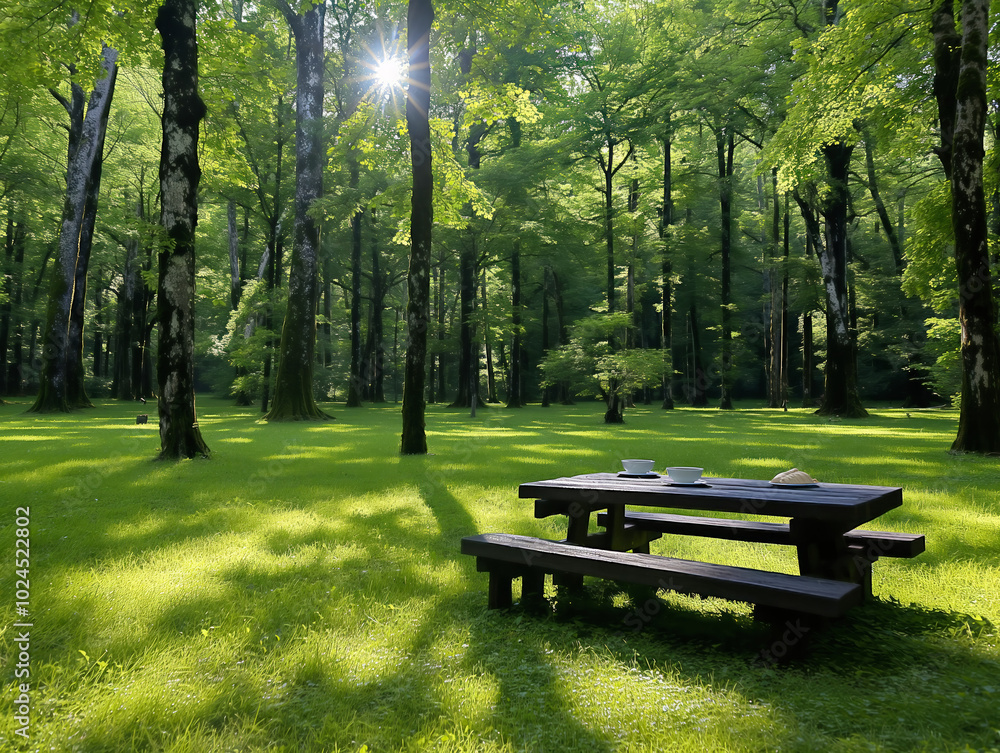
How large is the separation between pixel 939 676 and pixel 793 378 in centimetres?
5208

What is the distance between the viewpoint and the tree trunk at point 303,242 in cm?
1888

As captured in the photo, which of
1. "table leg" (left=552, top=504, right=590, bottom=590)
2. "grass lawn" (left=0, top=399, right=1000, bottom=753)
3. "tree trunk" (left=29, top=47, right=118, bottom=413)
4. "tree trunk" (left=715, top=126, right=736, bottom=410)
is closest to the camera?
"grass lawn" (left=0, top=399, right=1000, bottom=753)

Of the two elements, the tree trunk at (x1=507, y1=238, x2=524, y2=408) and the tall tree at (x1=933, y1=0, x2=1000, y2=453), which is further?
the tree trunk at (x1=507, y1=238, x2=524, y2=408)

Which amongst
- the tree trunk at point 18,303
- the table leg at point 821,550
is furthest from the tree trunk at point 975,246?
the tree trunk at point 18,303

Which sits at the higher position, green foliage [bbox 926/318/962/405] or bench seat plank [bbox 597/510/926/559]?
green foliage [bbox 926/318/962/405]

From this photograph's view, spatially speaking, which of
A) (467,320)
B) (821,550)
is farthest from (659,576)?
(467,320)

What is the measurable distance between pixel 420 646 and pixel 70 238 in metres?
25.2

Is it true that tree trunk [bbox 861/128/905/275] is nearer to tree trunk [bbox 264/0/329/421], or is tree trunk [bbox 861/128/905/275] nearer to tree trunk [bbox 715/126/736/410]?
tree trunk [bbox 715/126/736/410]

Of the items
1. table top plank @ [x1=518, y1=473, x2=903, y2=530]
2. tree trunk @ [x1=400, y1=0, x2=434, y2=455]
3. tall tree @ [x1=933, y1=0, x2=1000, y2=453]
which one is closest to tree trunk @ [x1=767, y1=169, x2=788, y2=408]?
tall tree @ [x1=933, y1=0, x2=1000, y2=453]

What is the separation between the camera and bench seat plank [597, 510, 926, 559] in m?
3.60

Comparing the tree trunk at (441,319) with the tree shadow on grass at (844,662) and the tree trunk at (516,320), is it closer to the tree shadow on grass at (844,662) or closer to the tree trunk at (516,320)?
the tree trunk at (516,320)

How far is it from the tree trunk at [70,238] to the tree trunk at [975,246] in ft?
82.1

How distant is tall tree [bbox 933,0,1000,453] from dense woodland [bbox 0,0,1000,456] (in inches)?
1.6

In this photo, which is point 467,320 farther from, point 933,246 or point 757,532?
point 757,532
